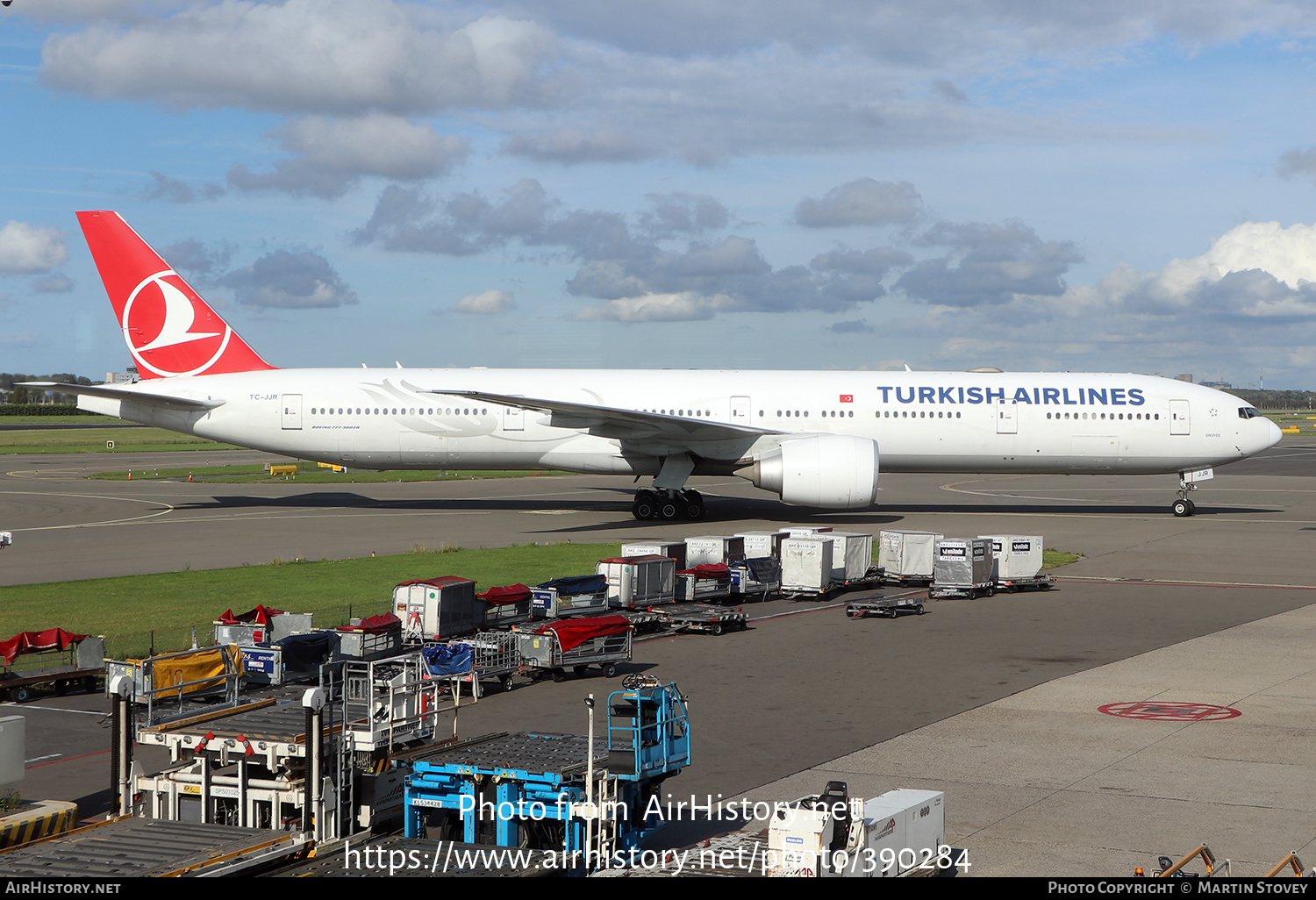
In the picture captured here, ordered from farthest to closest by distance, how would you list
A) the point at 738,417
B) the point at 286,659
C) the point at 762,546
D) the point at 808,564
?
1. the point at 738,417
2. the point at 762,546
3. the point at 808,564
4. the point at 286,659

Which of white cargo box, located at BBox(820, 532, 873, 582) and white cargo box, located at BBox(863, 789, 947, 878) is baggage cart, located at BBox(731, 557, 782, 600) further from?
white cargo box, located at BBox(863, 789, 947, 878)

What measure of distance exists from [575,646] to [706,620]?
157 inches

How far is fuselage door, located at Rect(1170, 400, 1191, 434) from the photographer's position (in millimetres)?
36469

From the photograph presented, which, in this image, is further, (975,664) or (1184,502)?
(1184,502)

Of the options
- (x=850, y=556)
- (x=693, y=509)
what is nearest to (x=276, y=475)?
(x=693, y=509)

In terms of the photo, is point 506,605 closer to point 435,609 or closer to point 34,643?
point 435,609

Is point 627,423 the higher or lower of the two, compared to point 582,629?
higher

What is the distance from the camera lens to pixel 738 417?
37.3 m

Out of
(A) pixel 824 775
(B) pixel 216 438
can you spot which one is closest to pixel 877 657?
(A) pixel 824 775

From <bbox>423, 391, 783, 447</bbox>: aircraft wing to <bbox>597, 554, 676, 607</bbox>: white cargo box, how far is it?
40.9ft

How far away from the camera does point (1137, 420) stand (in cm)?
3638

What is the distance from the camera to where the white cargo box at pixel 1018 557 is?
24.1m

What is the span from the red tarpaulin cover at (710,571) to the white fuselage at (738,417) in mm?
13604

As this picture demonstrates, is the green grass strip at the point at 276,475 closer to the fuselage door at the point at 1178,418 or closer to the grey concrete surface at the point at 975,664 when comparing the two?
the grey concrete surface at the point at 975,664
